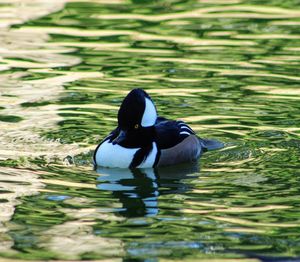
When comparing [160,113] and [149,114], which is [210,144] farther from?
[160,113]

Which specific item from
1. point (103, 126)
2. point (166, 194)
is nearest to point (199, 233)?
point (166, 194)

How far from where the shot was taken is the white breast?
13398 mm

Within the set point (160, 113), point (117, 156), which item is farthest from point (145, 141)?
point (160, 113)

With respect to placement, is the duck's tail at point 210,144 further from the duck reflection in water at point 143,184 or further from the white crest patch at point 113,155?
the white crest patch at point 113,155

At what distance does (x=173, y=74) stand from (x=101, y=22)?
155 inches

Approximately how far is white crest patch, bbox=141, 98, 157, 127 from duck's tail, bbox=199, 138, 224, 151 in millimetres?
896

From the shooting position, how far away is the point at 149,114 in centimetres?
1341

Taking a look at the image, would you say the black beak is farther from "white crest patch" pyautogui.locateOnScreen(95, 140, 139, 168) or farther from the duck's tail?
the duck's tail

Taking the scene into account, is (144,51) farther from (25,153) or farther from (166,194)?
(166,194)

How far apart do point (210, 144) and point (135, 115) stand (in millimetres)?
1313

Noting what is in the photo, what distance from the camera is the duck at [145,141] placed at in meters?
13.2

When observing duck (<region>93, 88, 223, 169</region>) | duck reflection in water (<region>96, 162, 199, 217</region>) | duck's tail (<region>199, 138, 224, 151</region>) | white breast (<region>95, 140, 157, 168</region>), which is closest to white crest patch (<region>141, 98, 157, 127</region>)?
duck (<region>93, 88, 223, 169</region>)

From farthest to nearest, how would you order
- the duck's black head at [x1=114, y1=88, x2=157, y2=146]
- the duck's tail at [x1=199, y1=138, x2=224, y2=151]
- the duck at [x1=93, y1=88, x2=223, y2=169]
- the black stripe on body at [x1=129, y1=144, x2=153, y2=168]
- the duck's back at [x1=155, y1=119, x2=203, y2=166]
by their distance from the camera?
the duck's tail at [x1=199, y1=138, x2=224, y2=151] < the duck's back at [x1=155, y1=119, x2=203, y2=166] < the black stripe on body at [x1=129, y1=144, x2=153, y2=168] < the duck at [x1=93, y1=88, x2=223, y2=169] < the duck's black head at [x1=114, y1=88, x2=157, y2=146]

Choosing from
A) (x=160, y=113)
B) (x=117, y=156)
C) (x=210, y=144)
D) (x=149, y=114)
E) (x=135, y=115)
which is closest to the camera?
(x=135, y=115)
